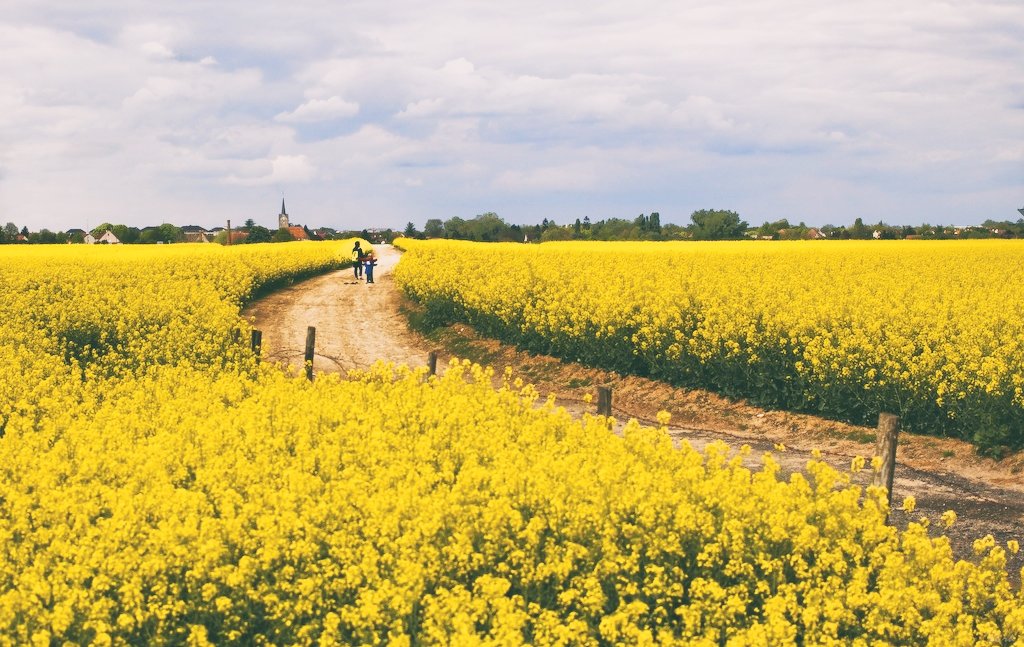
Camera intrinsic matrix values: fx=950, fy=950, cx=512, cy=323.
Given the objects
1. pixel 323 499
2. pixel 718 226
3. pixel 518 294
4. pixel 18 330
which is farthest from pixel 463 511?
pixel 718 226

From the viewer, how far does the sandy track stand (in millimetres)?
26469

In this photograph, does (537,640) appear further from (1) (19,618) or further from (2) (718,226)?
(2) (718,226)

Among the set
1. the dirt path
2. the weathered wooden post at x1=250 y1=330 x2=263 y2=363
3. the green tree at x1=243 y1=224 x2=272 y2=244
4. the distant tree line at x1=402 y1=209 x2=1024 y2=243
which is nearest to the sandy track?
the dirt path

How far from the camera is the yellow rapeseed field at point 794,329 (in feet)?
54.1

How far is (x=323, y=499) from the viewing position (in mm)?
7652

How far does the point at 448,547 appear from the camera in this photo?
22.8 feet

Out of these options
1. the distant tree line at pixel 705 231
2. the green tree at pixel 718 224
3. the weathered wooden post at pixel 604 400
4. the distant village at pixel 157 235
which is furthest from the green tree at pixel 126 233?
the weathered wooden post at pixel 604 400

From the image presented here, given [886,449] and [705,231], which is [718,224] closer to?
[705,231]

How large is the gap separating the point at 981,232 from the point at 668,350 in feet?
233

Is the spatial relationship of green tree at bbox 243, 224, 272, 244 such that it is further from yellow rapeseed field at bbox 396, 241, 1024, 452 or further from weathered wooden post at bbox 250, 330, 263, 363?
weathered wooden post at bbox 250, 330, 263, 363

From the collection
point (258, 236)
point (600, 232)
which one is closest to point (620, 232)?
point (600, 232)

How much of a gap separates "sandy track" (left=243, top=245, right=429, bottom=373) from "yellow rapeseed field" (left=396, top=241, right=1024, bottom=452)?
7.30 ft

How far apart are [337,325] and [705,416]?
15.6 metres

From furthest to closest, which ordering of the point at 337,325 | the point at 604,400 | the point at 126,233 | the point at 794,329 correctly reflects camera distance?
the point at 126,233
the point at 337,325
the point at 794,329
the point at 604,400
